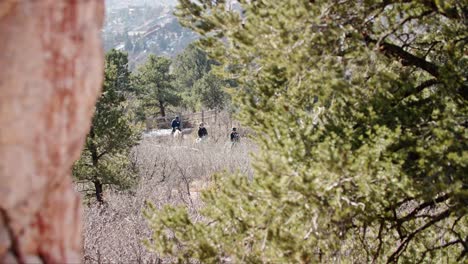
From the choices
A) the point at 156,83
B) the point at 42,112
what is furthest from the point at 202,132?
the point at 42,112

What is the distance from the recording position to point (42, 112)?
244 cm

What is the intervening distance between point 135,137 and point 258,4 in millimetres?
11130

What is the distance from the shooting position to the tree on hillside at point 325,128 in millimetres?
3838

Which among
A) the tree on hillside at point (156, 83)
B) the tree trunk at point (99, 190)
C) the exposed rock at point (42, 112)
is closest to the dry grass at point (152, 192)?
the tree trunk at point (99, 190)

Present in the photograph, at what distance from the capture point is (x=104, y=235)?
10242 mm

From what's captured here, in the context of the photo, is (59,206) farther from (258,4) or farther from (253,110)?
(258,4)

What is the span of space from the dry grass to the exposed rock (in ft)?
8.29

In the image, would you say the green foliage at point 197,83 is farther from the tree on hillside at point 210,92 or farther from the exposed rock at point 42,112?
the exposed rock at point 42,112

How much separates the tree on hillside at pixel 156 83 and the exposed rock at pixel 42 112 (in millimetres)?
28845

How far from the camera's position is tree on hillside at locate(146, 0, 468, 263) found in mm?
3838

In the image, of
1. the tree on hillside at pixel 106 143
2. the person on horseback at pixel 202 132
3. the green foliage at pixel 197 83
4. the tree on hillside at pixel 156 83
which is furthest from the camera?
the green foliage at pixel 197 83

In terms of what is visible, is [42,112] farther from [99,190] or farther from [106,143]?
[99,190]

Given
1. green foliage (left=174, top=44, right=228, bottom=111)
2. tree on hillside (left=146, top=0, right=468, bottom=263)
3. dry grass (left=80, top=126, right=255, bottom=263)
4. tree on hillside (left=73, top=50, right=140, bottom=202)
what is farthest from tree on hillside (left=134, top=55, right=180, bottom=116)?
tree on hillside (left=146, top=0, right=468, bottom=263)

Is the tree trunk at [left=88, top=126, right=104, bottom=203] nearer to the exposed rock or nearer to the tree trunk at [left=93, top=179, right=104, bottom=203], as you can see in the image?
the tree trunk at [left=93, top=179, right=104, bottom=203]
